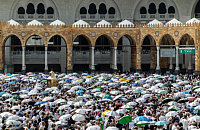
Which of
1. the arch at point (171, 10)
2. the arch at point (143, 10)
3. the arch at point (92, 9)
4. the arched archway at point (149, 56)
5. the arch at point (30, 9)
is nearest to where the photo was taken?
the arched archway at point (149, 56)

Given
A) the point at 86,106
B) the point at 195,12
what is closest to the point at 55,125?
the point at 86,106

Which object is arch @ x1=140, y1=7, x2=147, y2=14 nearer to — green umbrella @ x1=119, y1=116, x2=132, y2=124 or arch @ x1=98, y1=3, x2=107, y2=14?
arch @ x1=98, y1=3, x2=107, y2=14

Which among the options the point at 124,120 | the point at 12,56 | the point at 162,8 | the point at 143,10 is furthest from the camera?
the point at 143,10

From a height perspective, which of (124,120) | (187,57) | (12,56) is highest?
(12,56)

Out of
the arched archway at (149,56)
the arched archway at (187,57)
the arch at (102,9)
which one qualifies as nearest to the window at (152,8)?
the arched archway at (149,56)

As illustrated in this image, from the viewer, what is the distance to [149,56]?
170 feet

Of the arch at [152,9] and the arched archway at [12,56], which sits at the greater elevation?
the arch at [152,9]

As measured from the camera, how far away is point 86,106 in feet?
65.2

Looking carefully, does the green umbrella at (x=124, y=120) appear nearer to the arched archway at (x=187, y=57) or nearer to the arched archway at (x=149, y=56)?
the arched archway at (x=149, y=56)

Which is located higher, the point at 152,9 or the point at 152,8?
the point at 152,8

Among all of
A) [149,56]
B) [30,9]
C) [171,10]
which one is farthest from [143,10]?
[30,9]

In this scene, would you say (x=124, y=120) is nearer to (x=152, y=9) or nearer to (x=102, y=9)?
(x=102, y=9)

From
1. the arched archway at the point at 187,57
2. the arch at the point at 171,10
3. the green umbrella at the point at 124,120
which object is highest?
the arch at the point at 171,10

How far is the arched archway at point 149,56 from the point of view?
48781 mm
